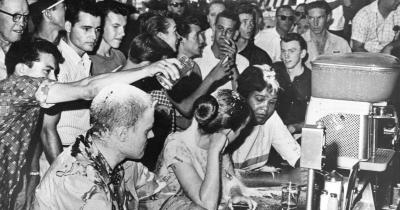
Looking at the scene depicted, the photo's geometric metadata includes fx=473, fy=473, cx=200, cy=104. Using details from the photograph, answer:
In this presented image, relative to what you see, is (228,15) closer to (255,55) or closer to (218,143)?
(255,55)

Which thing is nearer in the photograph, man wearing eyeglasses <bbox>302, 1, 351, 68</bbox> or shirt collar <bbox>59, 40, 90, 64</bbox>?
shirt collar <bbox>59, 40, 90, 64</bbox>

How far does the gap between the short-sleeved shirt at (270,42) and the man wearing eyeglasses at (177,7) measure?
1.86 ft

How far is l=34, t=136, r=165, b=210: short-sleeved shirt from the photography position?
1238mm

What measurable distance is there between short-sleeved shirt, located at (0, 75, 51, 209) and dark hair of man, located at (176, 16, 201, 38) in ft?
3.92

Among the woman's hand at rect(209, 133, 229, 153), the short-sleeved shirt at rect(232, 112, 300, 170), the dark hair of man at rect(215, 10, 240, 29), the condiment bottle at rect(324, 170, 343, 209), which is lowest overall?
the short-sleeved shirt at rect(232, 112, 300, 170)

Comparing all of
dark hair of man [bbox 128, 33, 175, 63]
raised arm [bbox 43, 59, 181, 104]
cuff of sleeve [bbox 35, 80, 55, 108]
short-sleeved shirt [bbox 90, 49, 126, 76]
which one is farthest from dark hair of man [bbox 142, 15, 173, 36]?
cuff of sleeve [bbox 35, 80, 55, 108]

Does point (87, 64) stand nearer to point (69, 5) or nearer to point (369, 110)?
point (69, 5)

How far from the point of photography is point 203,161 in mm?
2037

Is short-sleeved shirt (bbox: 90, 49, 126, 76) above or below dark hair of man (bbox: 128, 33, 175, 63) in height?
below

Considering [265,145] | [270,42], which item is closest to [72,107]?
[265,145]

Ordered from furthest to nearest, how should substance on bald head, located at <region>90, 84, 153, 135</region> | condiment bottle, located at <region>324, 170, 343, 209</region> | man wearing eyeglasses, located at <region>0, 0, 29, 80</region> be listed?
man wearing eyeglasses, located at <region>0, 0, 29, 80</region> < condiment bottle, located at <region>324, 170, 343, 209</region> < substance on bald head, located at <region>90, 84, 153, 135</region>

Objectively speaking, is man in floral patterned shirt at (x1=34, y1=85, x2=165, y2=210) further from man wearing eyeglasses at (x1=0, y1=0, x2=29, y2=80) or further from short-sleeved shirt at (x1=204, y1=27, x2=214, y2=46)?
short-sleeved shirt at (x1=204, y1=27, x2=214, y2=46)

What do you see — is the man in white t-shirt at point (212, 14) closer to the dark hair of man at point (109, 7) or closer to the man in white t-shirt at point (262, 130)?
the man in white t-shirt at point (262, 130)

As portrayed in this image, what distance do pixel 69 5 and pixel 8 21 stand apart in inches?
16.4
